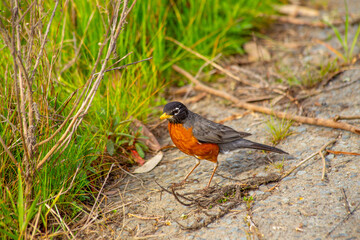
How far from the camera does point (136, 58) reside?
5.55m

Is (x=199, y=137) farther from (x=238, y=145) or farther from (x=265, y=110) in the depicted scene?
(x=265, y=110)

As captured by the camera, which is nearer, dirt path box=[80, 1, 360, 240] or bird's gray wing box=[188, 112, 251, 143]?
dirt path box=[80, 1, 360, 240]

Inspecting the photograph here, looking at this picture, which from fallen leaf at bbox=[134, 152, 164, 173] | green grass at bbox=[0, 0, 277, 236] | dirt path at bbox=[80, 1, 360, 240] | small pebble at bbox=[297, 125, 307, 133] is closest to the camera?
dirt path at bbox=[80, 1, 360, 240]

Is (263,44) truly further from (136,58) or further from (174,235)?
(174,235)

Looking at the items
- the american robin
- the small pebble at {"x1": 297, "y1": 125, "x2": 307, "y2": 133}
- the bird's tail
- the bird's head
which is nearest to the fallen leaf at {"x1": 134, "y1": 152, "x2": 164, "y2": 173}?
the american robin

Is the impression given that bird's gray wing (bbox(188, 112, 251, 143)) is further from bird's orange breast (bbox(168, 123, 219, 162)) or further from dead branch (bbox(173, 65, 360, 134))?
dead branch (bbox(173, 65, 360, 134))

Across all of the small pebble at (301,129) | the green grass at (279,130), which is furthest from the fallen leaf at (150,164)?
the small pebble at (301,129)

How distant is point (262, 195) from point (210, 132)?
1.00 meters

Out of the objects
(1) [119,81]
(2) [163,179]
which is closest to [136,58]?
(1) [119,81]

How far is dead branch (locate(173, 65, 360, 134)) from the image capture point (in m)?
4.56

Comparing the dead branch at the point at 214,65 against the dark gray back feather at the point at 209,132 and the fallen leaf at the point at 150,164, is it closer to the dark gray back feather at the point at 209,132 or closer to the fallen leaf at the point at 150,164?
the dark gray back feather at the point at 209,132

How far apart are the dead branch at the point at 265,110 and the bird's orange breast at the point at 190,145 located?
1.23 meters

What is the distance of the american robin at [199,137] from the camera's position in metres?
4.25

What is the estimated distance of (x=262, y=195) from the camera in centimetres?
372
